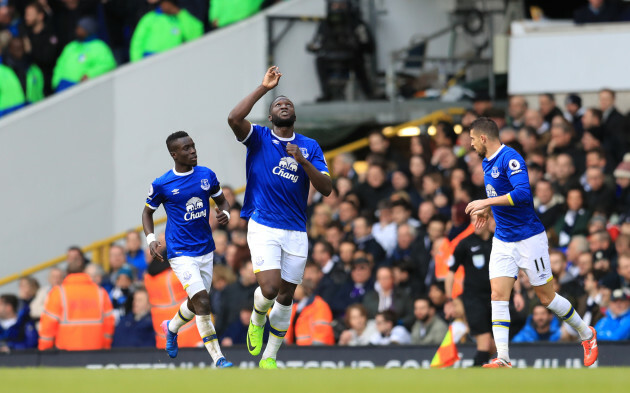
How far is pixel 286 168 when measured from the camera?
1177 centimetres

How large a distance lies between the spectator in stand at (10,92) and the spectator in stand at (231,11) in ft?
11.7

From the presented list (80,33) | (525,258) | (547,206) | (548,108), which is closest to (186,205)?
(525,258)

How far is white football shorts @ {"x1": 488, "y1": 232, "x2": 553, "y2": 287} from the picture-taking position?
11.8 m

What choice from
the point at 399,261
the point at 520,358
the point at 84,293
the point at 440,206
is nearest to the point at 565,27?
the point at 440,206

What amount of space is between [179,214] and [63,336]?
459cm

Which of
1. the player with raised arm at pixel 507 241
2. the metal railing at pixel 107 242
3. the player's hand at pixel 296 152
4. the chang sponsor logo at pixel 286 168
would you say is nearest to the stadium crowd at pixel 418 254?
the metal railing at pixel 107 242

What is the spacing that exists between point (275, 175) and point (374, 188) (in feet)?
21.9

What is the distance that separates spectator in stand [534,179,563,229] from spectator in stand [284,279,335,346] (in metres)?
2.88

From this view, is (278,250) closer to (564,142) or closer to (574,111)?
(564,142)

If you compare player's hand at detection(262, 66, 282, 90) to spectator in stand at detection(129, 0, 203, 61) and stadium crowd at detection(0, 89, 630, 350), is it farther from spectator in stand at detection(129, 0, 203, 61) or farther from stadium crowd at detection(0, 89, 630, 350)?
spectator in stand at detection(129, 0, 203, 61)

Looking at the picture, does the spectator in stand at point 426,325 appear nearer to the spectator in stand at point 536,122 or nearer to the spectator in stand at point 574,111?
the spectator in stand at point 536,122

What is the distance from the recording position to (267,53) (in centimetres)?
2136

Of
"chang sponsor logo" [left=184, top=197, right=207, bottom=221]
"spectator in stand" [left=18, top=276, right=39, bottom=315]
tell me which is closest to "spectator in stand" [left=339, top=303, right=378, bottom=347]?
"chang sponsor logo" [left=184, top=197, right=207, bottom=221]

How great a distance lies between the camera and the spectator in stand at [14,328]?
1806cm
